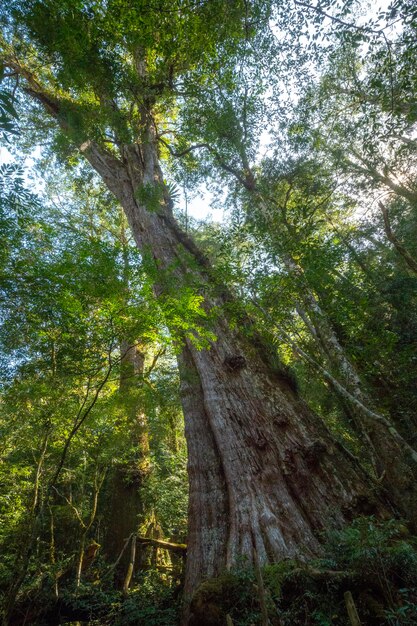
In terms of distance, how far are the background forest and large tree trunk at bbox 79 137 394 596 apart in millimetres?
46

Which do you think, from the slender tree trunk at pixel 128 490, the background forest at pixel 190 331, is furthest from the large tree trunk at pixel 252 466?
the slender tree trunk at pixel 128 490

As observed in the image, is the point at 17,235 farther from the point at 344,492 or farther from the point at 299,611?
the point at 344,492

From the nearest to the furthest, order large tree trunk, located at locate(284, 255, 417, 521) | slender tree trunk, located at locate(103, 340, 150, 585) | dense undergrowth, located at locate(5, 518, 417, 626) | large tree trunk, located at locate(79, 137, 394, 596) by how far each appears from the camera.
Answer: dense undergrowth, located at locate(5, 518, 417, 626) < large tree trunk, located at locate(79, 137, 394, 596) < large tree trunk, located at locate(284, 255, 417, 521) < slender tree trunk, located at locate(103, 340, 150, 585)

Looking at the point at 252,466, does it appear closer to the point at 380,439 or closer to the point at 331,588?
the point at 331,588

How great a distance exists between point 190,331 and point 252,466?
2638 millimetres

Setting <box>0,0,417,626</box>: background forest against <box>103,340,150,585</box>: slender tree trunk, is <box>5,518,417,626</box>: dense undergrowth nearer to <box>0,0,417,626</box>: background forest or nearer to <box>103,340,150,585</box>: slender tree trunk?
<box>0,0,417,626</box>: background forest

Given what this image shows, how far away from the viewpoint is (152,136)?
10562mm

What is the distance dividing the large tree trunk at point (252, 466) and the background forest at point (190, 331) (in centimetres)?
5

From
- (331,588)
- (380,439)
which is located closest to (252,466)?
(331,588)

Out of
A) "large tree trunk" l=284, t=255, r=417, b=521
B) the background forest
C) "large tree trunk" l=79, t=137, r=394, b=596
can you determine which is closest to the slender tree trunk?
the background forest

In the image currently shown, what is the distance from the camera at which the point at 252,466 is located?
14.5 feet

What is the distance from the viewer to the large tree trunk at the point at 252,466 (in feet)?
12.4

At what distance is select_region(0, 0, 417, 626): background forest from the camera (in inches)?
135

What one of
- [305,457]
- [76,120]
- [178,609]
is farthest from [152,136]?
[178,609]
